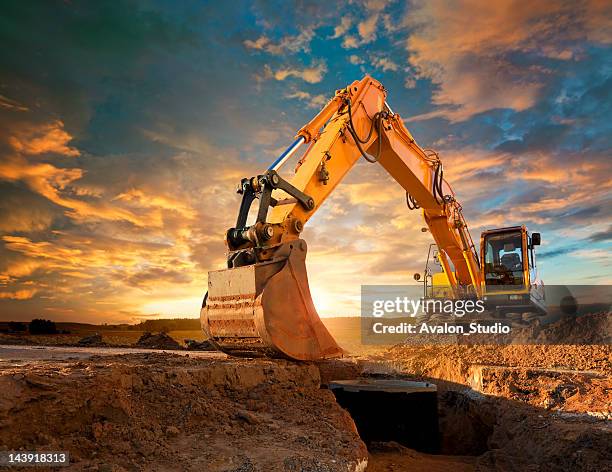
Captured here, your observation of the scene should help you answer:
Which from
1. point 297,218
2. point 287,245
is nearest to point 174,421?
point 287,245

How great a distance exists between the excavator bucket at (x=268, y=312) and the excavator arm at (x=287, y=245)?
0.01 meters

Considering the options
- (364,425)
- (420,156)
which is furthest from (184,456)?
(420,156)

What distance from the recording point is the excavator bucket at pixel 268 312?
538 centimetres

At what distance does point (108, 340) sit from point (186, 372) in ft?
34.5

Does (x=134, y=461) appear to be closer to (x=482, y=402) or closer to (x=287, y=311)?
(x=287, y=311)

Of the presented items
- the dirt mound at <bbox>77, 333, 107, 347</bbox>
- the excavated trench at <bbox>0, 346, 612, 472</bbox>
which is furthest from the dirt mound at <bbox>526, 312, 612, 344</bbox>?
the dirt mound at <bbox>77, 333, 107, 347</bbox>

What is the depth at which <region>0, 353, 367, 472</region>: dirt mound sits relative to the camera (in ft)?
11.6

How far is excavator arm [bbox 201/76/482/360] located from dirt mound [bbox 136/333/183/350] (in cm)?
737

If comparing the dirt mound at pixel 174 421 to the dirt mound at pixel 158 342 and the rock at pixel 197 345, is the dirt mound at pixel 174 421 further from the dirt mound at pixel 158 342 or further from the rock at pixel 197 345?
the dirt mound at pixel 158 342

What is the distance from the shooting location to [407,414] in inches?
266

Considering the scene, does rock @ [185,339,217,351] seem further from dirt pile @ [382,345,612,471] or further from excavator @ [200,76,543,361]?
excavator @ [200,76,543,361]

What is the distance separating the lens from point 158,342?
1319 cm

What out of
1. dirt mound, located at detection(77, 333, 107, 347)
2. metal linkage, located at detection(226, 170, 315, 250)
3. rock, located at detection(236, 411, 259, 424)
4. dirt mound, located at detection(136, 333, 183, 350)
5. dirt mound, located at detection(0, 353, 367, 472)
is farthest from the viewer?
dirt mound, located at detection(77, 333, 107, 347)

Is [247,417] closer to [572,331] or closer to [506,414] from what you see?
[506,414]
